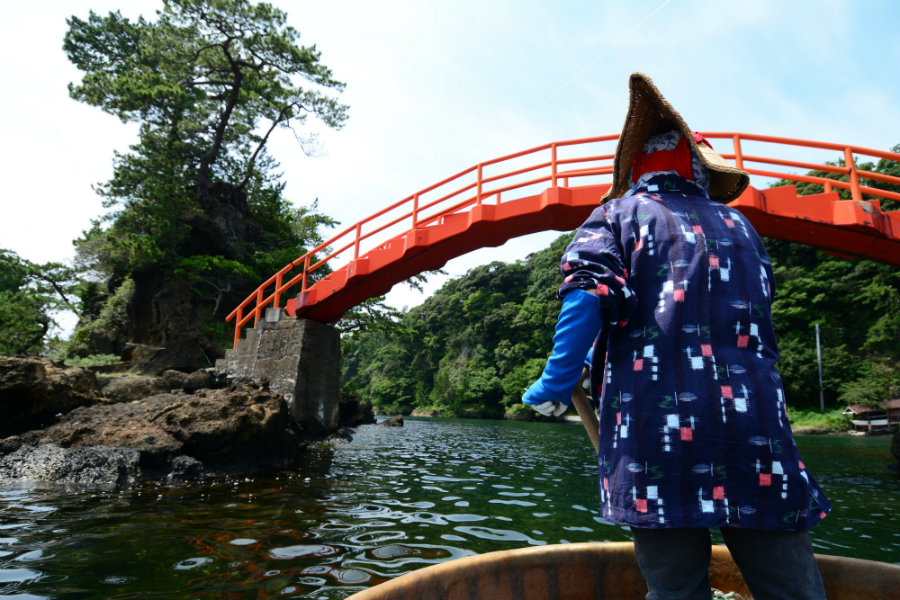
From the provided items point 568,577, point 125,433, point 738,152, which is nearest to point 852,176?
point 738,152

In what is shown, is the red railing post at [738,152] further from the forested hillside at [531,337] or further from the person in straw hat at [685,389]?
the forested hillside at [531,337]

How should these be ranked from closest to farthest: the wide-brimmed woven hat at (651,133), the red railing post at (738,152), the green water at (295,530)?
the wide-brimmed woven hat at (651,133), the green water at (295,530), the red railing post at (738,152)

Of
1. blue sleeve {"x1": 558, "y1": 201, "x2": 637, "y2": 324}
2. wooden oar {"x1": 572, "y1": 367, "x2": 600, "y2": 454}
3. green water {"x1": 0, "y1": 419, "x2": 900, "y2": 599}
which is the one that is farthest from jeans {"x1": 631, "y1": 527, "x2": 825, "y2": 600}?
green water {"x1": 0, "y1": 419, "x2": 900, "y2": 599}

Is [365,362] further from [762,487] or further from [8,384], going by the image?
[762,487]

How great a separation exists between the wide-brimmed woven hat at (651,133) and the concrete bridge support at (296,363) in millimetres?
8651

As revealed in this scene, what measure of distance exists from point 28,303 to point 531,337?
135 feet

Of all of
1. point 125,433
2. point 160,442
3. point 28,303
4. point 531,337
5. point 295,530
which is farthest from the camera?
point 531,337

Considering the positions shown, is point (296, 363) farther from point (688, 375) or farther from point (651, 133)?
point (688, 375)

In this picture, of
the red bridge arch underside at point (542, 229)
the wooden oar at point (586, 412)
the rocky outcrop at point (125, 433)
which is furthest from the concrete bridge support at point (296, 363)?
the wooden oar at point (586, 412)

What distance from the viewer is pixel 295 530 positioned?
3.56 meters

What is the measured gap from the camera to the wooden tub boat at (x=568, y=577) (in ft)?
5.27

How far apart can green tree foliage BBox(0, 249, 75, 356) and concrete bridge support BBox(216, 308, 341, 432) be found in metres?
10.3

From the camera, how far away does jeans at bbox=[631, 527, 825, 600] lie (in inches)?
43.8

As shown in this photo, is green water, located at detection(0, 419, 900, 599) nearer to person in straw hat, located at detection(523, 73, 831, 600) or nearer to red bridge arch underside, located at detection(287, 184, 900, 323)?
person in straw hat, located at detection(523, 73, 831, 600)
